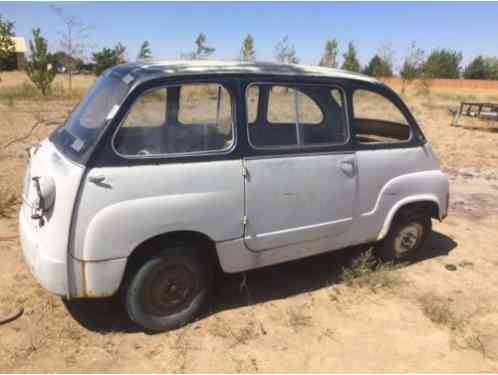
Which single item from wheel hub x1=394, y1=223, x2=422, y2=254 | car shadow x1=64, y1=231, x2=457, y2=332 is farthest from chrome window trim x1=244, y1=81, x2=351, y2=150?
wheel hub x1=394, y1=223, x2=422, y2=254

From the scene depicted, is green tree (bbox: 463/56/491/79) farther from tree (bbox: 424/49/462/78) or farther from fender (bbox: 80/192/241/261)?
fender (bbox: 80/192/241/261)

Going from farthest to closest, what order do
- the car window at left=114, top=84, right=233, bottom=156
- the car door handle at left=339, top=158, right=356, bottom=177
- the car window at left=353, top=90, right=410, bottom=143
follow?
1. the car window at left=353, top=90, right=410, bottom=143
2. the car door handle at left=339, top=158, right=356, bottom=177
3. the car window at left=114, top=84, right=233, bottom=156

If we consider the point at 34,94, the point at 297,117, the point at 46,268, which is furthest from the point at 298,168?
the point at 34,94

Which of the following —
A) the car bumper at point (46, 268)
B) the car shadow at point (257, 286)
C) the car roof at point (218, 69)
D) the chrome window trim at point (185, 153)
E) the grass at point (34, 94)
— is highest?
the car roof at point (218, 69)

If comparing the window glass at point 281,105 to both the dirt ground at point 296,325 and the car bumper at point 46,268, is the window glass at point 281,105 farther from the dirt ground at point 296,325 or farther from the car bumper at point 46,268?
the car bumper at point 46,268

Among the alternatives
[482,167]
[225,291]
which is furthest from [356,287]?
[482,167]

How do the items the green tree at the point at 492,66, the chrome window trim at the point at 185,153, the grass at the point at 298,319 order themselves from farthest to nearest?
the green tree at the point at 492,66 → the grass at the point at 298,319 → the chrome window trim at the point at 185,153

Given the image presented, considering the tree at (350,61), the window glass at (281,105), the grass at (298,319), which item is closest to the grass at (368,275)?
the grass at (298,319)

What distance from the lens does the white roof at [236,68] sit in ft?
10.1

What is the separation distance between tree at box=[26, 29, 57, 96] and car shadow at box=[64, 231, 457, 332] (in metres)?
18.9

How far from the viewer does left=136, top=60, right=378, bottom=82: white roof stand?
3.06 metres

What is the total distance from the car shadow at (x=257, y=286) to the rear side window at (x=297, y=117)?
1.30 meters

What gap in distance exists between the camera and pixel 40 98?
18.8 metres

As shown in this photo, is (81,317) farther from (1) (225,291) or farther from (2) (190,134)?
(2) (190,134)
